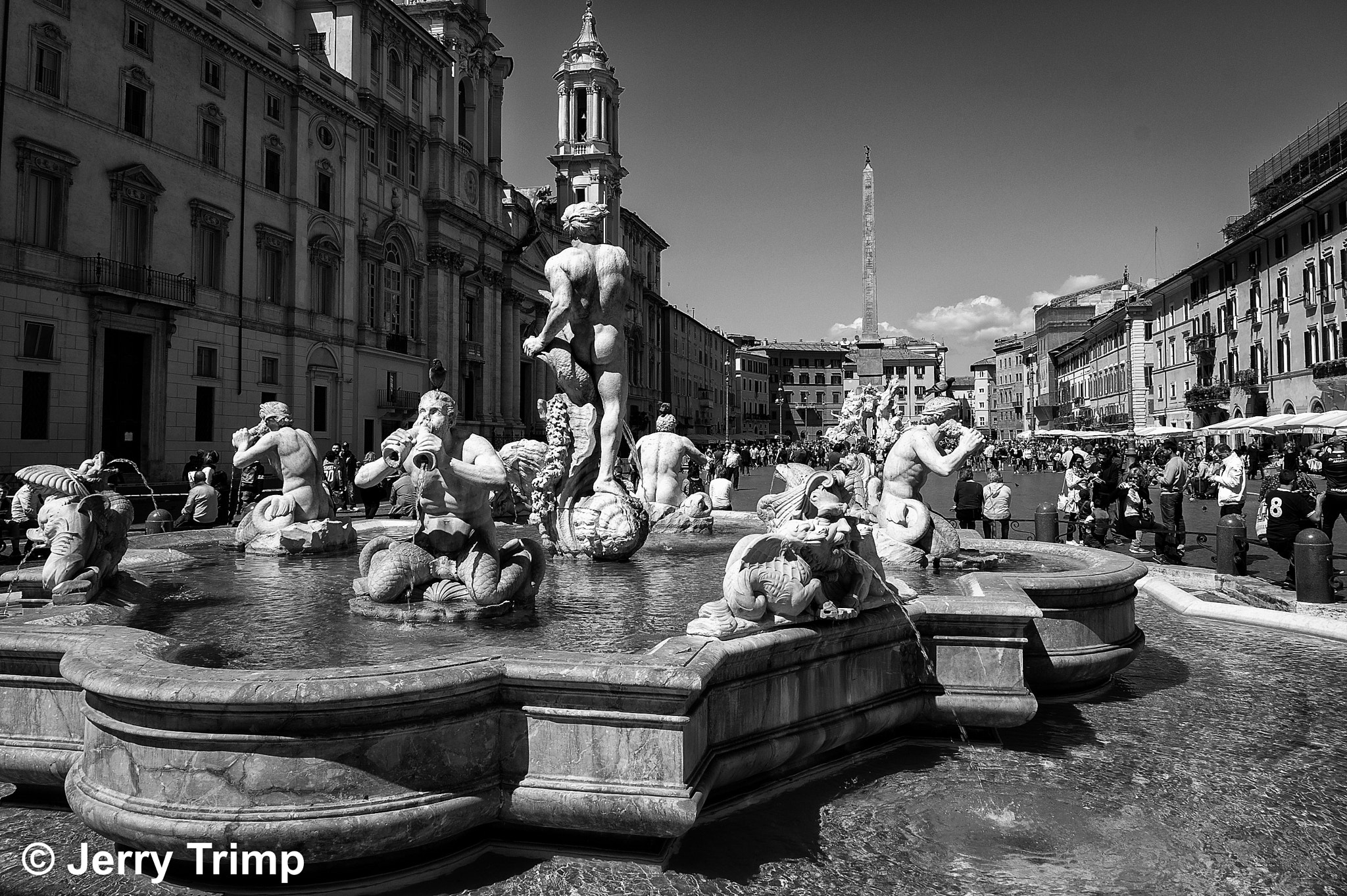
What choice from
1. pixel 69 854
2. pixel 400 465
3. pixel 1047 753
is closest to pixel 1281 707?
pixel 1047 753

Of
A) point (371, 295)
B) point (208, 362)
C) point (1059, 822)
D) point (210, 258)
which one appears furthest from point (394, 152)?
point (1059, 822)

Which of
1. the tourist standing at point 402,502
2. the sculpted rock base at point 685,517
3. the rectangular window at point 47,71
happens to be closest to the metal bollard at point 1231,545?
the sculpted rock base at point 685,517

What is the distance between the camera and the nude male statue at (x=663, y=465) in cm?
992

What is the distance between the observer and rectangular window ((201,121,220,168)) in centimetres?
2756

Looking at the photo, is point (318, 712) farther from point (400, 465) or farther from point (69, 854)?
point (400, 465)

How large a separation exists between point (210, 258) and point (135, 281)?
3.71m

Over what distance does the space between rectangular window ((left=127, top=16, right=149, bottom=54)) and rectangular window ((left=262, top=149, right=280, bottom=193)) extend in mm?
5223

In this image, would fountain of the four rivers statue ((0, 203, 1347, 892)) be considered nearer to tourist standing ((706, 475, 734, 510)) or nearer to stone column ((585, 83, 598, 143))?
tourist standing ((706, 475, 734, 510))

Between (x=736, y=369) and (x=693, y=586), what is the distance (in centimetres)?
10625

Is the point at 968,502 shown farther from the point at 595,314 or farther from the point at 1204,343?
the point at 1204,343

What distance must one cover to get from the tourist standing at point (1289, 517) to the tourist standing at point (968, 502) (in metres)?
3.30

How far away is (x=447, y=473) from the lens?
14.9 feet

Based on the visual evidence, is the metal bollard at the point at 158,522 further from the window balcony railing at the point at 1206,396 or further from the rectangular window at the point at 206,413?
the window balcony railing at the point at 1206,396

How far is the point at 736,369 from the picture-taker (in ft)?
365
